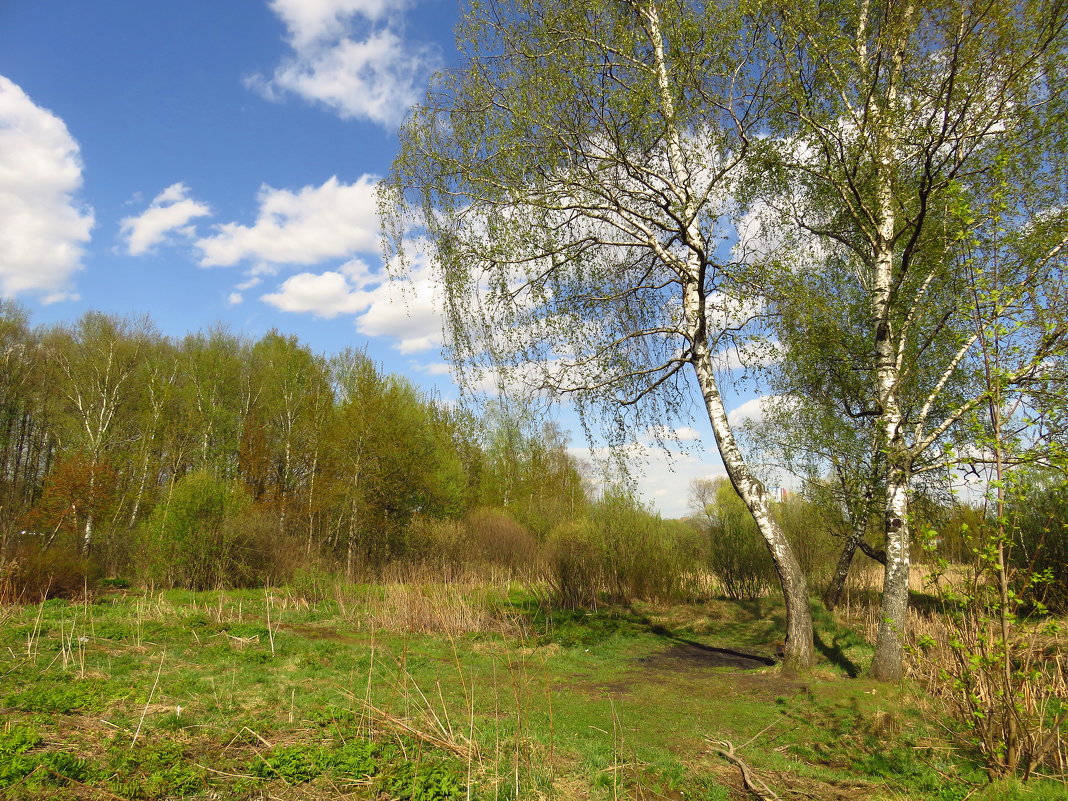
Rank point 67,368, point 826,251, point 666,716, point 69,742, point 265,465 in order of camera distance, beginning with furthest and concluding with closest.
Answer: point 265,465
point 67,368
point 826,251
point 666,716
point 69,742

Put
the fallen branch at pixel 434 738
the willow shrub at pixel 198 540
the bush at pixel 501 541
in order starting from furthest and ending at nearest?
the bush at pixel 501 541 → the willow shrub at pixel 198 540 → the fallen branch at pixel 434 738

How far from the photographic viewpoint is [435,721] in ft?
16.0

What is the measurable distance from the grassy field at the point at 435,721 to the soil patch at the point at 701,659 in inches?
2.5

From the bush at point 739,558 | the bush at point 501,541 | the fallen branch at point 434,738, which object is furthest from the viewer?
the bush at point 501,541

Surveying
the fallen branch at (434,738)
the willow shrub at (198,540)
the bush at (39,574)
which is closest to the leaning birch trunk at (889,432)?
the fallen branch at (434,738)

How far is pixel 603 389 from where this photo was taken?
844 cm

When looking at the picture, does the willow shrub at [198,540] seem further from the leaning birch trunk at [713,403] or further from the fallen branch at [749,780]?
the fallen branch at [749,780]

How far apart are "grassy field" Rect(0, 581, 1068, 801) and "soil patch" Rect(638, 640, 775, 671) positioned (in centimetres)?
6

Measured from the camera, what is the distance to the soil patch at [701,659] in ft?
28.7

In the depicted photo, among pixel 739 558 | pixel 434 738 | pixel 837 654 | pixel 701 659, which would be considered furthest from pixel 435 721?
pixel 739 558

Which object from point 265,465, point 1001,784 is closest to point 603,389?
point 1001,784

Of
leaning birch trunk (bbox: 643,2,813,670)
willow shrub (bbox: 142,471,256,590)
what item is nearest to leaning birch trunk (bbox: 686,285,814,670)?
leaning birch trunk (bbox: 643,2,813,670)

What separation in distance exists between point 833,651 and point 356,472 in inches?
555

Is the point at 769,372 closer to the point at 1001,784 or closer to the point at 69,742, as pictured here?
the point at 1001,784
